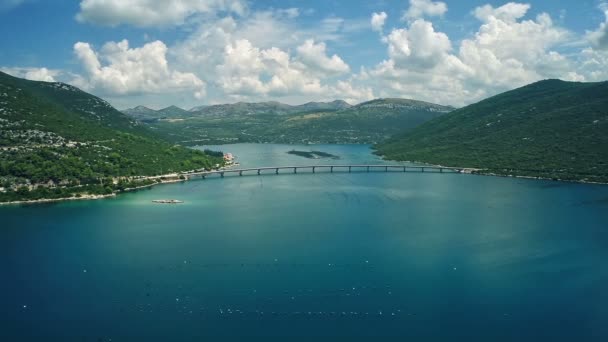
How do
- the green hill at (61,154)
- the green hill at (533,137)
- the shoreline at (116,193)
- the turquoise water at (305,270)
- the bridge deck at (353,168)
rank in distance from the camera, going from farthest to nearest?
1. the bridge deck at (353,168)
2. the green hill at (533,137)
3. the green hill at (61,154)
4. the shoreline at (116,193)
5. the turquoise water at (305,270)

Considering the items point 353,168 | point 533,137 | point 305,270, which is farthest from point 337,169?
point 305,270

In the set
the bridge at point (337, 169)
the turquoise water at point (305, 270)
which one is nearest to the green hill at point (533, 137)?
the bridge at point (337, 169)

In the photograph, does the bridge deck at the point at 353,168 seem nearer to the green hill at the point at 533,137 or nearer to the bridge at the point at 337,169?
the bridge at the point at 337,169

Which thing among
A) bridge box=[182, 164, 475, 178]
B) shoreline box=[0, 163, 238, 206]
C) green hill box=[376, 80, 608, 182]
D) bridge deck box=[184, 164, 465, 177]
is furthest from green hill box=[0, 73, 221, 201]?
green hill box=[376, 80, 608, 182]

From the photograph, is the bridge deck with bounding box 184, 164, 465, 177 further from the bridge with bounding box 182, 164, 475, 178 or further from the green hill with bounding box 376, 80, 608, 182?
the green hill with bounding box 376, 80, 608, 182

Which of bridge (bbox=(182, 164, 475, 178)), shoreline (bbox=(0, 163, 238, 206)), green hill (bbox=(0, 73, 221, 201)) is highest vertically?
green hill (bbox=(0, 73, 221, 201))

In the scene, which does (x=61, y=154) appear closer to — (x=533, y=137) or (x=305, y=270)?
(x=305, y=270)
